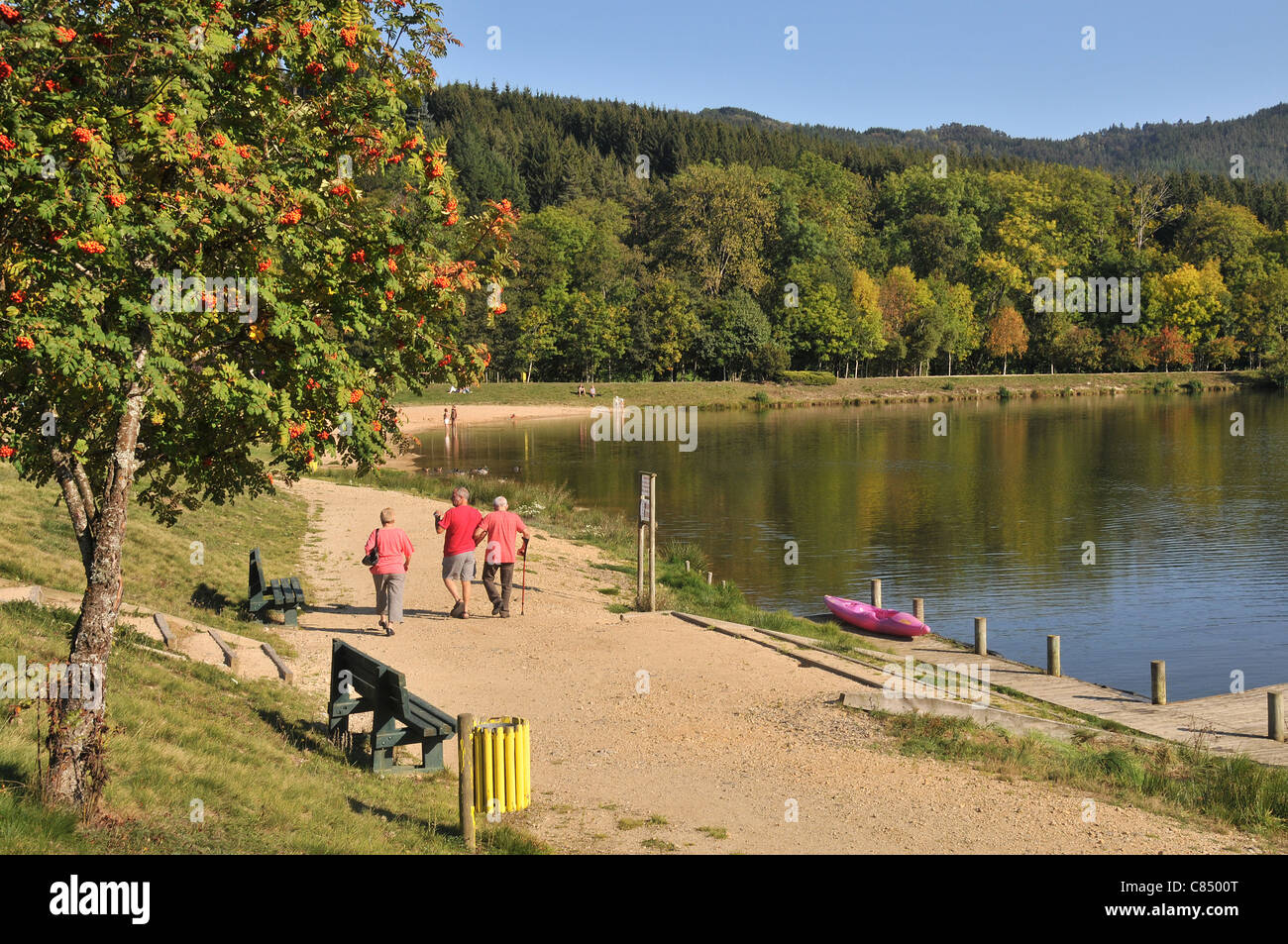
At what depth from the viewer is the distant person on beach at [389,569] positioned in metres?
17.5

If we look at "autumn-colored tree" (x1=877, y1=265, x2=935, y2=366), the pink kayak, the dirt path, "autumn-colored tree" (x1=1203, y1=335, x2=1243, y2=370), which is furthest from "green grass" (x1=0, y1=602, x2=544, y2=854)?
"autumn-colored tree" (x1=1203, y1=335, x2=1243, y2=370)

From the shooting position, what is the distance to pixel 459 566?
18.7 m

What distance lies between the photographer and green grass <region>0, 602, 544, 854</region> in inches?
306

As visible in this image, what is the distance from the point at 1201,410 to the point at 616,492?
65.0 metres

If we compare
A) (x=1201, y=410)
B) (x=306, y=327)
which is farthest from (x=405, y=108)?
(x=1201, y=410)

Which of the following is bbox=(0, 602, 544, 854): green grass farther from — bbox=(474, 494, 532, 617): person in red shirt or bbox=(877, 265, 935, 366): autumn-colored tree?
bbox=(877, 265, 935, 366): autumn-colored tree

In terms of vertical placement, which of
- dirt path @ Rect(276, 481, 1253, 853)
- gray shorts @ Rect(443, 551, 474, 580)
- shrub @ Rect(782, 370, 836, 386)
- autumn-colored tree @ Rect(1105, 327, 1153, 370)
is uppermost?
autumn-colored tree @ Rect(1105, 327, 1153, 370)

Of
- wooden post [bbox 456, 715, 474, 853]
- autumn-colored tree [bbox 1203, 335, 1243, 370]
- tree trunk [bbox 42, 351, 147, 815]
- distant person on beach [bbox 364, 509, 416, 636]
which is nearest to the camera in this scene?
tree trunk [bbox 42, 351, 147, 815]

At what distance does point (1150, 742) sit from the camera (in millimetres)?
15320

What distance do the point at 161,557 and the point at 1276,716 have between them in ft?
61.8

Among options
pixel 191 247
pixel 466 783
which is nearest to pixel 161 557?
pixel 466 783

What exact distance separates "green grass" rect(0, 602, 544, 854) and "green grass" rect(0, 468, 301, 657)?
10.9 feet

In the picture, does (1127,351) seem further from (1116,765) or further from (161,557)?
(161,557)
